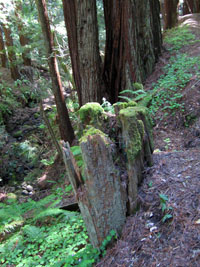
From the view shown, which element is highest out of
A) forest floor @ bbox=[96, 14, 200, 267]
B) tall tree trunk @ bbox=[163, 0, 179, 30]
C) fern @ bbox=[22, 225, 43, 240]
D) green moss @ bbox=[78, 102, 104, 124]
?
tall tree trunk @ bbox=[163, 0, 179, 30]

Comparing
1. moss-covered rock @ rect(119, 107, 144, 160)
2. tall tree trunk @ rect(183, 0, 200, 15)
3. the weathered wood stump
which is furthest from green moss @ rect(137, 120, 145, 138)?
tall tree trunk @ rect(183, 0, 200, 15)

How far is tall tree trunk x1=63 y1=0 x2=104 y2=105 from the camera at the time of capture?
5.84 m

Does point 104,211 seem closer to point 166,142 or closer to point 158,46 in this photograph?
point 166,142

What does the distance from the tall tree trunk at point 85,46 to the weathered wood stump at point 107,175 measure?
3968mm

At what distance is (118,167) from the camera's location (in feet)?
8.70

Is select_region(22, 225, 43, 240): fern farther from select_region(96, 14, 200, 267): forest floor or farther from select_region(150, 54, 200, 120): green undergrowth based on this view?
select_region(150, 54, 200, 120): green undergrowth

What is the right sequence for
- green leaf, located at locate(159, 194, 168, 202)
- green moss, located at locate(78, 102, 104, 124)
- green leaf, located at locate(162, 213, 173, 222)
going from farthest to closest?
green moss, located at locate(78, 102, 104, 124) → green leaf, located at locate(159, 194, 168, 202) → green leaf, located at locate(162, 213, 173, 222)

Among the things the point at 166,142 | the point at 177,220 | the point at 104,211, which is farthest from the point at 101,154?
the point at 166,142

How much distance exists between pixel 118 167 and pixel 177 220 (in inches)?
33.7

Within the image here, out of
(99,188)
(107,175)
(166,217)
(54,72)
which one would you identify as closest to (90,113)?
(107,175)

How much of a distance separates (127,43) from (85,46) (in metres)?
1.27

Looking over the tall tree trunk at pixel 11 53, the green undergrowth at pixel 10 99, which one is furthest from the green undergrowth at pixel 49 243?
the tall tree trunk at pixel 11 53

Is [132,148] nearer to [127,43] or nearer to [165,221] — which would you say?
[165,221]

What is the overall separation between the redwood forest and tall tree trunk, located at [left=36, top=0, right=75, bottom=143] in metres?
0.03
